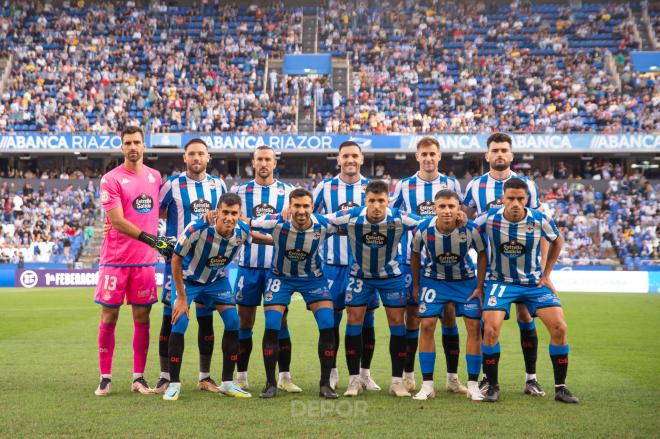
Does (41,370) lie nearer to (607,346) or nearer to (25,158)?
(607,346)

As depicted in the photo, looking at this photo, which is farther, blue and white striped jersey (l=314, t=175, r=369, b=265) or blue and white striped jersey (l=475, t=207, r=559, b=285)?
blue and white striped jersey (l=314, t=175, r=369, b=265)

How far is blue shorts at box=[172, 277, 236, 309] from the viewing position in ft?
23.3

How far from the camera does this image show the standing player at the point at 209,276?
684 centimetres

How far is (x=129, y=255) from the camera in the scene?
7.17 m

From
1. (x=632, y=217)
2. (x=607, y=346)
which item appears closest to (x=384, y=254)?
(x=607, y=346)

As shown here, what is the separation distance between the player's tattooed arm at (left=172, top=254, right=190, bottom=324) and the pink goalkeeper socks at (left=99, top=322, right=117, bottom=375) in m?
0.72

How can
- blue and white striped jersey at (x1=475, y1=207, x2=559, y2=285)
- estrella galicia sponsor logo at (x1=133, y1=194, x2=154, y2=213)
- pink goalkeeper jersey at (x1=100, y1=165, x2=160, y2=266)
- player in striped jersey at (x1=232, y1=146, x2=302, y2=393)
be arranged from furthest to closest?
player in striped jersey at (x1=232, y1=146, x2=302, y2=393) < estrella galicia sponsor logo at (x1=133, y1=194, x2=154, y2=213) < pink goalkeeper jersey at (x1=100, y1=165, x2=160, y2=266) < blue and white striped jersey at (x1=475, y1=207, x2=559, y2=285)

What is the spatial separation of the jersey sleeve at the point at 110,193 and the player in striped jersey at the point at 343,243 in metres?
1.99

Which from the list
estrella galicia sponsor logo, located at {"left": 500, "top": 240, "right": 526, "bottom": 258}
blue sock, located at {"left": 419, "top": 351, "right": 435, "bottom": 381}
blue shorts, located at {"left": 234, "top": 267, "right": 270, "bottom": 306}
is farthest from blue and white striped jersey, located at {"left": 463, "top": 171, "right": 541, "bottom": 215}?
blue shorts, located at {"left": 234, "top": 267, "right": 270, "bottom": 306}

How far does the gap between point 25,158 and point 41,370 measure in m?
28.4

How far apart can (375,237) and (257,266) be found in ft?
4.09

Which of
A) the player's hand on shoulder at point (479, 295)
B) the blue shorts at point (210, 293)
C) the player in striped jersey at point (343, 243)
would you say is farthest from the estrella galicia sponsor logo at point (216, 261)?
the player's hand on shoulder at point (479, 295)

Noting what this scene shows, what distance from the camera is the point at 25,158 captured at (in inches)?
1352

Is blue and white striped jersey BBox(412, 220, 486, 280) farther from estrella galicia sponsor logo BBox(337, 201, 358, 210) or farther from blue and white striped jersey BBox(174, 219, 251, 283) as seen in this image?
blue and white striped jersey BBox(174, 219, 251, 283)
